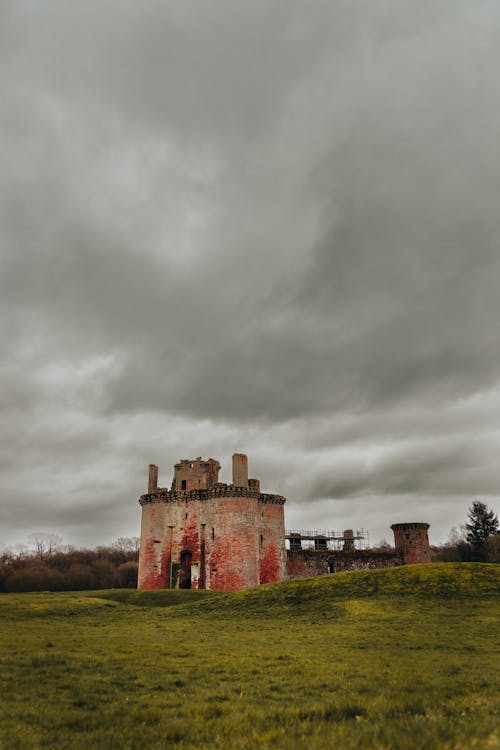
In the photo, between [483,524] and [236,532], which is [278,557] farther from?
[483,524]

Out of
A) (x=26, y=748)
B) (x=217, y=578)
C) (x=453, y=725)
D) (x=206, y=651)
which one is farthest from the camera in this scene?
→ (x=217, y=578)

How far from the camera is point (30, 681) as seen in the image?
34.8 feet

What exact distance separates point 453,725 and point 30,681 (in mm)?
8107

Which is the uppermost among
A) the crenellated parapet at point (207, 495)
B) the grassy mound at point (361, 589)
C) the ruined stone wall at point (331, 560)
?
the crenellated parapet at point (207, 495)

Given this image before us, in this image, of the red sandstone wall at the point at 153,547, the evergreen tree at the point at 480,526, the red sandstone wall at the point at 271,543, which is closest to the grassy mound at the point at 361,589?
the red sandstone wall at the point at 271,543

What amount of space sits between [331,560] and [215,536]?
1752 cm

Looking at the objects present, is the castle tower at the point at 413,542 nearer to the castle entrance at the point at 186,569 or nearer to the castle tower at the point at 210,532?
the castle tower at the point at 210,532

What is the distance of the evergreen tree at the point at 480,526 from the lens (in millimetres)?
83694

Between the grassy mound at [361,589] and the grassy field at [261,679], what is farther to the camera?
the grassy mound at [361,589]

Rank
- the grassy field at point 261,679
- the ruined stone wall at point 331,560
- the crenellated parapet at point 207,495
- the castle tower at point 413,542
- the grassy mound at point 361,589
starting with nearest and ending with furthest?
1. the grassy field at point 261,679
2. the grassy mound at point 361,589
3. the crenellated parapet at point 207,495
4. the ruined stone wall at point 331,560
5. the castle tower at point 413,542

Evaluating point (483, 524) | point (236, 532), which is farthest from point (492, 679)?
point (483, 524)

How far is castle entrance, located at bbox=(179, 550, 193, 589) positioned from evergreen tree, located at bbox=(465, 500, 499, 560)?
52.5 meters

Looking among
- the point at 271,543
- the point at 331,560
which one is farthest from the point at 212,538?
the point at 331,560

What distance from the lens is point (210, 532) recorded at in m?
49.7
